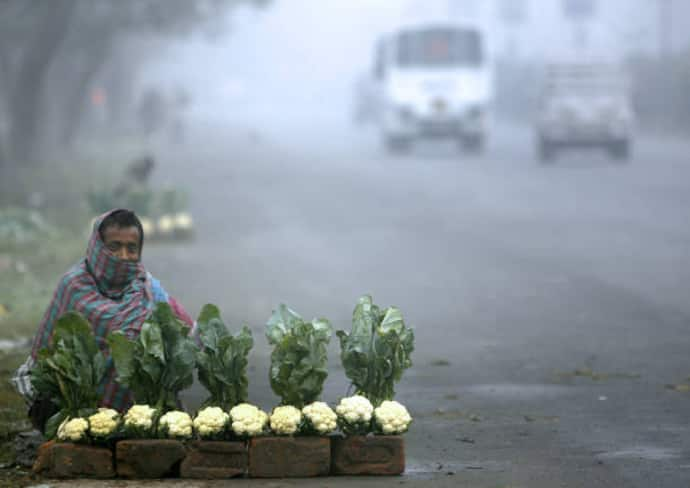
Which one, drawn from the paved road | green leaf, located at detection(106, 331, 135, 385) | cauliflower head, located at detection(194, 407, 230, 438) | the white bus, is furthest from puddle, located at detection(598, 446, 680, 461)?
the white bus

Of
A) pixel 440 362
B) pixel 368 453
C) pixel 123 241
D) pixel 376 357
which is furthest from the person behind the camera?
pixel 440 362

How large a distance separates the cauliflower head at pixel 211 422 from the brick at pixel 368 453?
0.53 metres

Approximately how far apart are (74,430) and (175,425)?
445 millimetres

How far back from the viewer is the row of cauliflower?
6352 mm

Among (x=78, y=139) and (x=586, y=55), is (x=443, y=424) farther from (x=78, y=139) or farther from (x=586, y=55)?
(x=78, y=139)

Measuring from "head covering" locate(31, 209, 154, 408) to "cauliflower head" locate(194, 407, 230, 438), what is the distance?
29.8 inches

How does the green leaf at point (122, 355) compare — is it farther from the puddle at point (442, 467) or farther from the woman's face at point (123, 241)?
the puddle at point (442, 467)

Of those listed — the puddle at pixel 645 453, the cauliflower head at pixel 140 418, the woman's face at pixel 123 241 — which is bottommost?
the puddle at pixel 645 453

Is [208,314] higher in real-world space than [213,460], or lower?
higher

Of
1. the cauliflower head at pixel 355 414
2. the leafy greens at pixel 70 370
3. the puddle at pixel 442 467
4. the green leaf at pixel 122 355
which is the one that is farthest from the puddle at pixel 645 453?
the leafy greens at pixel 70 370

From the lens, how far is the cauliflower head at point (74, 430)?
249 inches

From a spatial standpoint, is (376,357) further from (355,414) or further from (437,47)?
(437,47)

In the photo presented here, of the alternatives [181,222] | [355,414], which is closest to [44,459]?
[355,414]

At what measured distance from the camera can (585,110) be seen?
31.4 m
